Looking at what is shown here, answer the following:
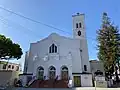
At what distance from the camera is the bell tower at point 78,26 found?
3076 centimetres

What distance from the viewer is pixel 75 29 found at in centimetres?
3152

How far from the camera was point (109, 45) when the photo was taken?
29.0m

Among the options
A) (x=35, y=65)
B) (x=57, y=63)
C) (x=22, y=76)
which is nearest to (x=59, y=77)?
(x=57, y=63)

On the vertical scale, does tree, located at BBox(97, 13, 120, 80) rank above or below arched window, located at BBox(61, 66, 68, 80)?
above

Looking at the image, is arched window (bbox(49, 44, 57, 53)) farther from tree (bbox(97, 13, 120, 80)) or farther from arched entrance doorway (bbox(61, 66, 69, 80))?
tree (bbox(97, 13, 120, 80))

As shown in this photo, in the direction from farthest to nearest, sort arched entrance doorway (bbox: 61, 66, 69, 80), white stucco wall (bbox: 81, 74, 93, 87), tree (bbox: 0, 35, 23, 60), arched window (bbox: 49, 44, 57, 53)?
arched window (bbox: 49, 44, 57, 53) < arched entrance doorway (bbox: 61, 66, 69, 80) < white stucco wall (bbox: 81, 74, 93, 87) < tree (bbox: 0, 35, 23, 60)

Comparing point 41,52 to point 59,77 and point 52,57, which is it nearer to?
point 52,57

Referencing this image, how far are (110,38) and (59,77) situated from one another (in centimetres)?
1286

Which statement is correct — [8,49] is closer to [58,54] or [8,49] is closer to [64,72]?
[58,54]

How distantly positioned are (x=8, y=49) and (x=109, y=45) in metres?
18.6

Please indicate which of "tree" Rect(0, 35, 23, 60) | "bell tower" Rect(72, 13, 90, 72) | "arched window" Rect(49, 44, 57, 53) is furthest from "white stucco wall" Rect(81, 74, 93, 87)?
"tree" Rect(0, 35, 23, 60)

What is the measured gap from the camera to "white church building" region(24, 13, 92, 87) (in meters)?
25.7

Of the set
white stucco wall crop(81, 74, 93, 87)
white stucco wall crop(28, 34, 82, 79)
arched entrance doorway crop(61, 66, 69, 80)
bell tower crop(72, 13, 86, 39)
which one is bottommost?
white stucco wall crop(81, 74, 93, 87)

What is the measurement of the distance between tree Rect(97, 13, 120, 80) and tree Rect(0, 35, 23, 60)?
15920 mm
